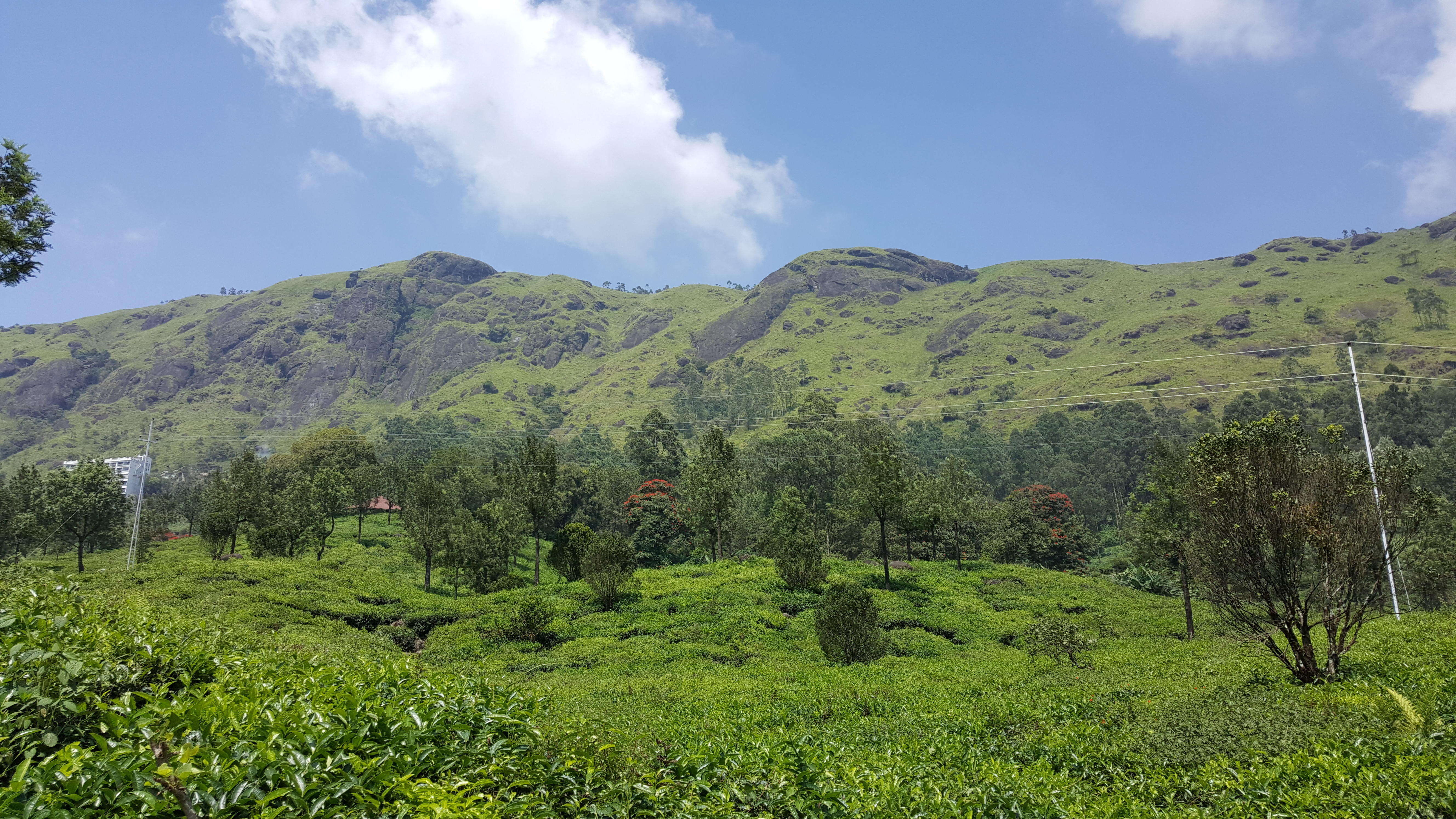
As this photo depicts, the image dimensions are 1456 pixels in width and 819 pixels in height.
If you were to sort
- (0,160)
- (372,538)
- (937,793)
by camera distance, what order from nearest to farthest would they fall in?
(937,793), (0,160), (372,538)

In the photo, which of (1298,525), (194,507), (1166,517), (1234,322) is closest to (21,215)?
(1298,525)

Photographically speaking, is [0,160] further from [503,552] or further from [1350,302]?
[1350,302]

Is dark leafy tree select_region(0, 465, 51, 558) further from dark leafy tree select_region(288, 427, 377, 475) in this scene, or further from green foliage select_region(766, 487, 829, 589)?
green foliage select_region(766, 487, 829, 589)

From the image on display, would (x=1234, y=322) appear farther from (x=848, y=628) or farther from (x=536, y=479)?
(x=848, y=628)

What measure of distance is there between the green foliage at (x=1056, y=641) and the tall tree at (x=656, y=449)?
6143 centimetres

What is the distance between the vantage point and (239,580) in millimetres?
28172

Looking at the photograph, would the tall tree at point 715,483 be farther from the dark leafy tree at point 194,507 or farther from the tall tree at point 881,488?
the dark leafy tree at point 194,507

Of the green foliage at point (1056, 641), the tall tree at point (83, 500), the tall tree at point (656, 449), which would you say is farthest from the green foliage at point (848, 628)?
the tall tree at point (656, 449)

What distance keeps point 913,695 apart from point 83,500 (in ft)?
169

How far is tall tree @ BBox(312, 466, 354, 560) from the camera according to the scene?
157 feet

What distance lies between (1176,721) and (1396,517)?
25.9ft

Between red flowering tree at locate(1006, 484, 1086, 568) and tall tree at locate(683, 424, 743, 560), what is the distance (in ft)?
91.0

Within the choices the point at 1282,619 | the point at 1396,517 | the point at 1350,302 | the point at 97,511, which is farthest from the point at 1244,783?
the point at 1350,302

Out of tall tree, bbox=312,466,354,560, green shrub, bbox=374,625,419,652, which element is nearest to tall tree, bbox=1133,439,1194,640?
green shrub, bbox=374,625,419,652
